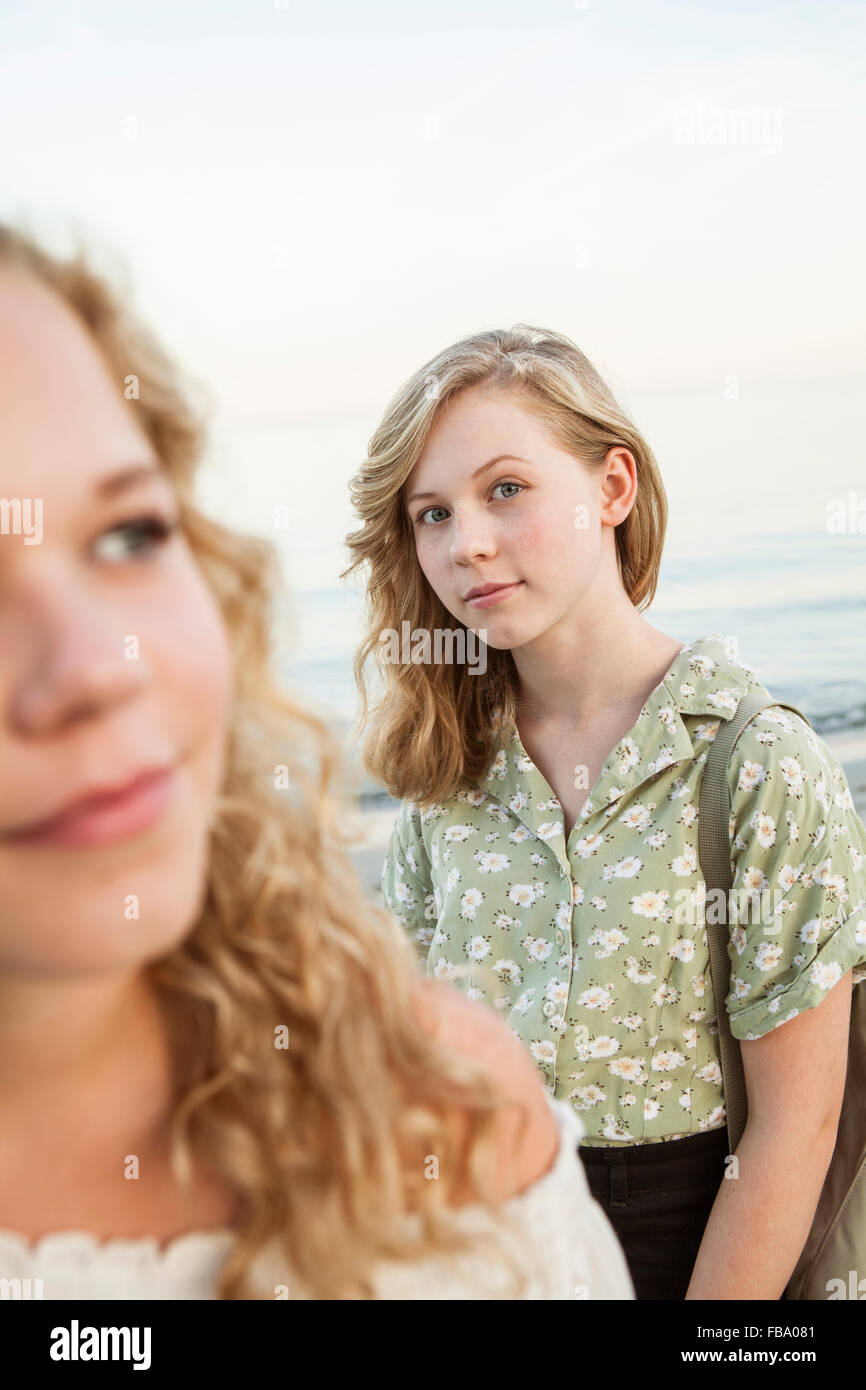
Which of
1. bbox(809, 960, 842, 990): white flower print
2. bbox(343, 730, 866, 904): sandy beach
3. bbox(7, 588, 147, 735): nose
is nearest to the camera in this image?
bbox(7, 588, 147, 735): nose

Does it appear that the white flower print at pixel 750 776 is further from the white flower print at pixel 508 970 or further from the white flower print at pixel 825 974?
the white flower print at pixel 508 970

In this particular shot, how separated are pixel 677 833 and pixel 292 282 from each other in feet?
54.9

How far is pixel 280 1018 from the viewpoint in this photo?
1.30 metres

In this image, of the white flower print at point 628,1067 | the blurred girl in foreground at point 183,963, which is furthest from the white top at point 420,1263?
the white flower print at point 628,1067

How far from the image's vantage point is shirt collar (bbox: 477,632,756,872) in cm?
225

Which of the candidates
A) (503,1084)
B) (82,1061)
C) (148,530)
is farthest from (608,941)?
(148,530)

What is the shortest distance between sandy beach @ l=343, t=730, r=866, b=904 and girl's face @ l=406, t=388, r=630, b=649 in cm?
381

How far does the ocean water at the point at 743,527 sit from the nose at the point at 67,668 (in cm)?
1018

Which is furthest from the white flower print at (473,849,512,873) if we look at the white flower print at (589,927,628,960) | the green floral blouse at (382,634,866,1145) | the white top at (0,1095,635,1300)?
the white top at (0,1095,635,1300)

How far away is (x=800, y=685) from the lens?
12562 millimetres

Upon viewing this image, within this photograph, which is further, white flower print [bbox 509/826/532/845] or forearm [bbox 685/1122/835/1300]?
white flower print [bbox 509/826/532/845]

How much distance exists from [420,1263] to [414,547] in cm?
166

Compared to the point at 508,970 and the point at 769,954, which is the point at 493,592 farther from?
the point at 769,954

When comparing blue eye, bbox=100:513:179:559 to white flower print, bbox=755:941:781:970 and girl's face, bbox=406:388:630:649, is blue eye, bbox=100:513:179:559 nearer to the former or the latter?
girl's face, bbox=406:388:630:649
